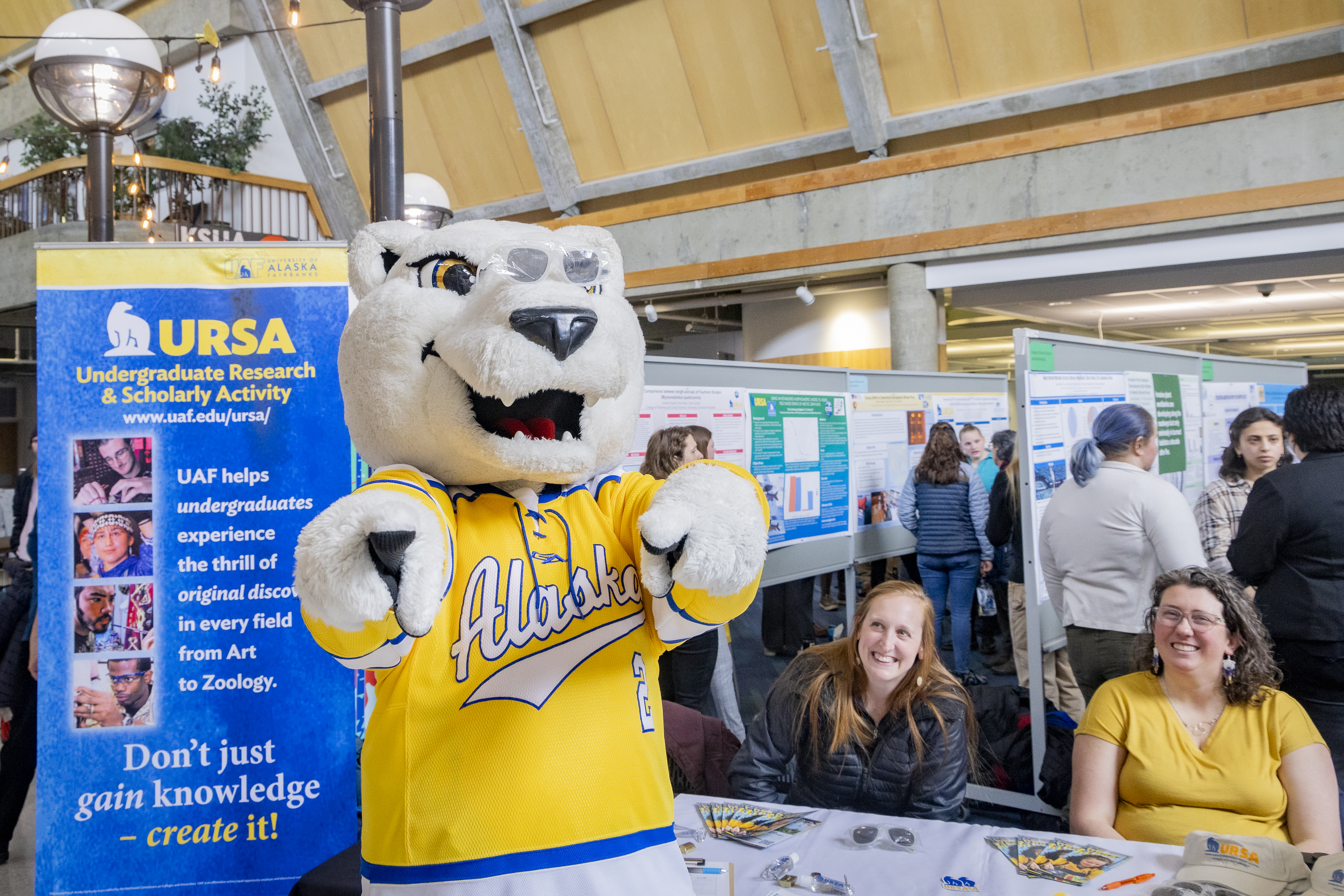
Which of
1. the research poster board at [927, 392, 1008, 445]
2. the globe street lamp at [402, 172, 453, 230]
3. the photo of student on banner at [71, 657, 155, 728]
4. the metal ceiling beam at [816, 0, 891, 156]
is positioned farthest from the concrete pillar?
the photo of student on banner at [71, 657, 155, 728]

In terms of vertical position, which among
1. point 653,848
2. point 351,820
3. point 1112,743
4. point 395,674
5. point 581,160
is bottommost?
point 351,820

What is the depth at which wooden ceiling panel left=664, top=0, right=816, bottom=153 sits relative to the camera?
7473mm

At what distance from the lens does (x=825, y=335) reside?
8625 mm

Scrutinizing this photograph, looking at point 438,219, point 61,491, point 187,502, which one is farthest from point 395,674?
point 438,219

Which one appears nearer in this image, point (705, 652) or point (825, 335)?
point (705, 652)

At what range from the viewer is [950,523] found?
529 cm

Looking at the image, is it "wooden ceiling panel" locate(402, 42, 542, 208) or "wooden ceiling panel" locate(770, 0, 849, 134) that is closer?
"wooden ceiling panel" locate(770, 0, 849, 134)

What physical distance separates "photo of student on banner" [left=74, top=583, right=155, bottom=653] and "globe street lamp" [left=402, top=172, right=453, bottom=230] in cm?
343

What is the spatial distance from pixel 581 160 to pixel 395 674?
834 cm

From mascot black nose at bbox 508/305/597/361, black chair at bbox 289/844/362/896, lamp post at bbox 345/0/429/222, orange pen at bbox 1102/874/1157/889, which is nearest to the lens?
mascot black nose at bbox 508/305/597/361

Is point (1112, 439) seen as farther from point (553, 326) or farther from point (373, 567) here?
point (373, 567)

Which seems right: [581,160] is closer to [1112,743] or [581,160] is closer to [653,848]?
[1112,743]

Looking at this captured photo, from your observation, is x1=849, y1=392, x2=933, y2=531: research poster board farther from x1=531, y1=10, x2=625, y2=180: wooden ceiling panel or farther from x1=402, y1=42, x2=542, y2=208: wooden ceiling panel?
x1=402, y1=42, x2=542, y2=208: wooden ceiling panel

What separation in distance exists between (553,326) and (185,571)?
1723mm
